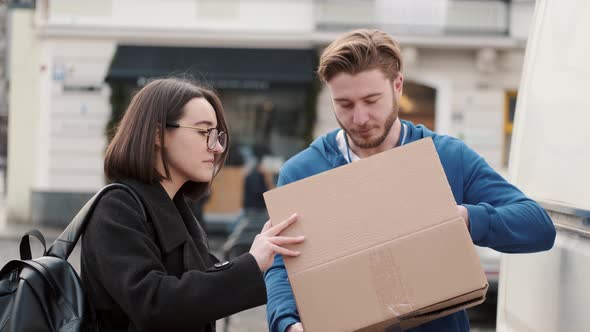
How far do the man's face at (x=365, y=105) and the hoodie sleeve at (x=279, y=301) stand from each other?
1.53 ft

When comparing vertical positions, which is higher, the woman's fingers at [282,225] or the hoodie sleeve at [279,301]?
the woman's fingers at [282,225]

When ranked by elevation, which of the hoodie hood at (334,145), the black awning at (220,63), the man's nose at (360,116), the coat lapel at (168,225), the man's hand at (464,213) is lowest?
the black awning at (220,63)

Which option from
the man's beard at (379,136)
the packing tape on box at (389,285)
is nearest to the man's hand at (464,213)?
the packing tape on box at (389,285)

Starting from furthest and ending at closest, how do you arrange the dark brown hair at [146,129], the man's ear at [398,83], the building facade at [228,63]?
the building facade at [228,63], the man's ear at [398,83], the dark brown hair at [146,129]

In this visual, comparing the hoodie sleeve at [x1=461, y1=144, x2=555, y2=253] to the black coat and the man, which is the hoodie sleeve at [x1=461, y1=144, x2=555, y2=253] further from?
the black coat

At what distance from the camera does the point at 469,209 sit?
86.8 inches

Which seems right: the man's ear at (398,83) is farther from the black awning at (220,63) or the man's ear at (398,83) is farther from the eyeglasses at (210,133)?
the black awning at (220,63)

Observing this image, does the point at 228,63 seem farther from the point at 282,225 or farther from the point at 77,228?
the point at 282,225

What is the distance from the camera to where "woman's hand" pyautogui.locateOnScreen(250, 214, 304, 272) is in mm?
2096

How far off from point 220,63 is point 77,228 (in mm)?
14544

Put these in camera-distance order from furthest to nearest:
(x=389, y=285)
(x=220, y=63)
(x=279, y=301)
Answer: (x=220, y=63) → (x=279, y=301) → (x=389, y=285)

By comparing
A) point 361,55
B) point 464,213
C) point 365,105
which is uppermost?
point 361,55

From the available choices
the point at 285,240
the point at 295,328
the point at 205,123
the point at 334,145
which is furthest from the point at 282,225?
the point at 334,145

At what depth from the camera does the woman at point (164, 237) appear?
206cm
